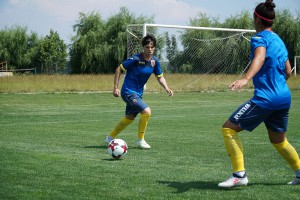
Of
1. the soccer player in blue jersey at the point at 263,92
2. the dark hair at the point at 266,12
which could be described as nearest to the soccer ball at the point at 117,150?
the soccer player in blue jersey at the point at 263,92

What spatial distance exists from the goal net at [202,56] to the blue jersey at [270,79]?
23.5 m

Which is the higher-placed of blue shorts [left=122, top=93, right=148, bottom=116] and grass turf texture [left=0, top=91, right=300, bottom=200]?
blue shorts [left=122, top=93, right=148, bottom=116]

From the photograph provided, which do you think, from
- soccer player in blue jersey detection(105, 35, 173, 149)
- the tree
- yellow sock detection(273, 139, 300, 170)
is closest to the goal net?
soccer player in blue jersey detection(105, 35, 173, 149)

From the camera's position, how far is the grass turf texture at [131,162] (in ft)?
20.2

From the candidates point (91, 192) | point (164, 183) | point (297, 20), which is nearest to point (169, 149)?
point (164, 183)

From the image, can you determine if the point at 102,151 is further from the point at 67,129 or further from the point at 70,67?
the point at 70,67

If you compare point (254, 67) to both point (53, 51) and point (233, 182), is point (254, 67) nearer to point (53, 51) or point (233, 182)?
point (233, 182)

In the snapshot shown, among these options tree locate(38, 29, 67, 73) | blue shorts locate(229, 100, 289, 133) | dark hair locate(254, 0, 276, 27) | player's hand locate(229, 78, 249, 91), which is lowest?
tree locate(38, 29, 67, 73)

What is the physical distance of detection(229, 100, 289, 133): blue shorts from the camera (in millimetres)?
6207

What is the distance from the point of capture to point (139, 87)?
34.9 ft

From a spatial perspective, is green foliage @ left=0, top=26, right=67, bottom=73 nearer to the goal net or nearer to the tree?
the tree

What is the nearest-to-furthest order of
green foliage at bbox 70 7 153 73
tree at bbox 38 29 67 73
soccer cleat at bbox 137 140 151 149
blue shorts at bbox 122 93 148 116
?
1. soccer cleat at bbox 137 140 151 149
2. blue shorts at bbox 122 93 148 116
3. green foliage at bbox 70 7 153 73
4. tree at bbox 38 29 67 73

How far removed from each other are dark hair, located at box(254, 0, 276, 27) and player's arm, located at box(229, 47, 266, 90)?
15.8 inches

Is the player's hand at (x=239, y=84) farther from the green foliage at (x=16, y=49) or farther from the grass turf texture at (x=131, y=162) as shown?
the green foliage at (x=16, y=49)
